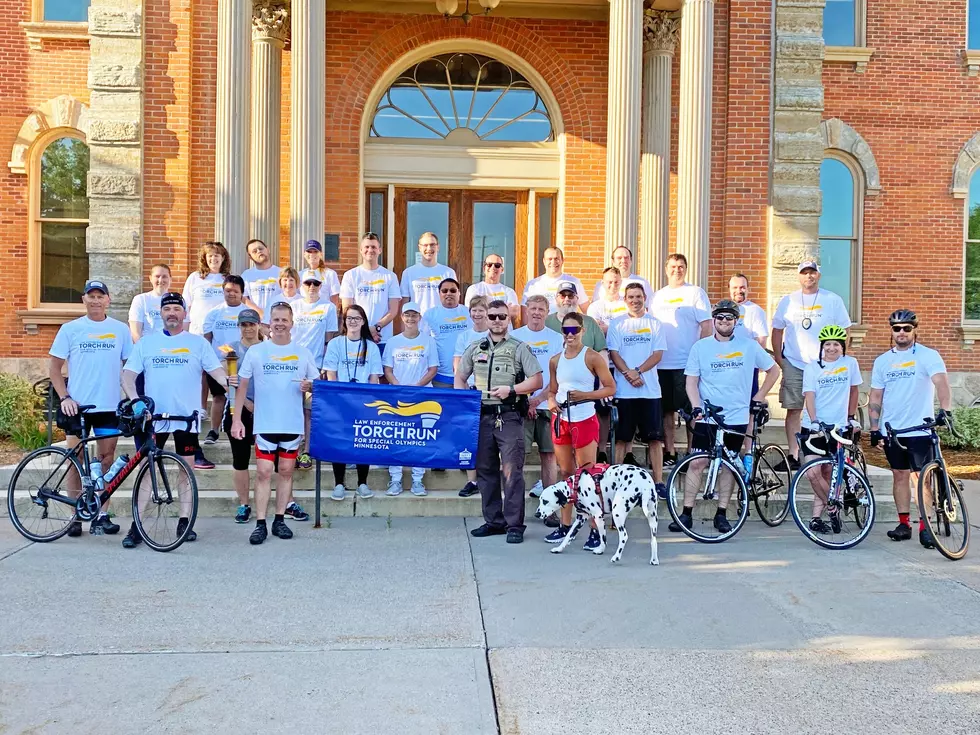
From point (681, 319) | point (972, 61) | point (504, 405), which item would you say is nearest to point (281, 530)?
point (504, 405)

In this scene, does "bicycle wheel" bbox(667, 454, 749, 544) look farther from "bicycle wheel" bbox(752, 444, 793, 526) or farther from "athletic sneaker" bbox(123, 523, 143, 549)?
"athletic sneaker" bbox(123, 523, 143, 549)

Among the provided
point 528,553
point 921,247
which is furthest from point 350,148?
point 921,247

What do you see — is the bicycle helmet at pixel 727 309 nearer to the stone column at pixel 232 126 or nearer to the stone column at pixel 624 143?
the stone column at pixel 624 143

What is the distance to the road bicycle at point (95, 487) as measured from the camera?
26.3 feet

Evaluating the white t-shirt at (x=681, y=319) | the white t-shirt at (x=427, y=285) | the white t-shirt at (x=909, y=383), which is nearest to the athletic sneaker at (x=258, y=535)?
the white t-shirt at (x=427, y=285)

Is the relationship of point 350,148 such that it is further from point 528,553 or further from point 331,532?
point 528,553

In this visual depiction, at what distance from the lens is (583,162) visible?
1541 cm

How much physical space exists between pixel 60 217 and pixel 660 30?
10.6 m

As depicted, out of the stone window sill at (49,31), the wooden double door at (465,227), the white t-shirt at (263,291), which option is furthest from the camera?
the stone window sill at (49,31)

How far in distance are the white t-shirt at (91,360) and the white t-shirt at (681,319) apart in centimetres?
531

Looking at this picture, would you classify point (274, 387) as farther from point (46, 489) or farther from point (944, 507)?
point (944, 507)

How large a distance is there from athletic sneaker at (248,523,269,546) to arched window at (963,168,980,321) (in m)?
14.7

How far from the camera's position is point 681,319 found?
402 inches

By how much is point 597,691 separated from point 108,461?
567 cm
